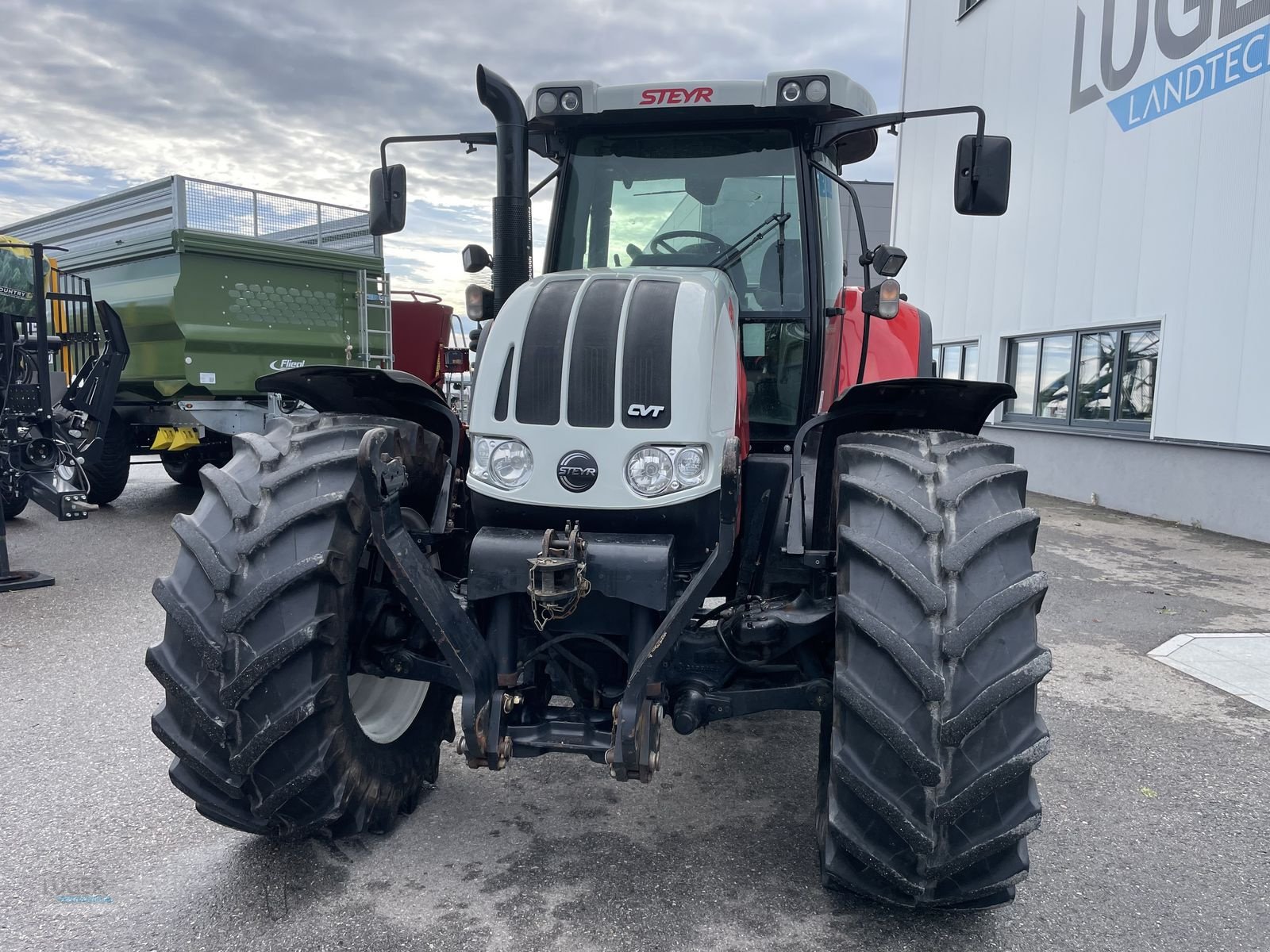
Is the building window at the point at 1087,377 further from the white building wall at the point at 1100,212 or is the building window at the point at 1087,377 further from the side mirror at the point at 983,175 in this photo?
the side mirror at the point at 983,175

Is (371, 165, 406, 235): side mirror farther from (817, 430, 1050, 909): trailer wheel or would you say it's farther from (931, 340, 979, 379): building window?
(931, 340, 979, 379): building window

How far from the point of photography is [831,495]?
2.88 m

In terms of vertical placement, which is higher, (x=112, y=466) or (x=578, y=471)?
(x=578, y=471)

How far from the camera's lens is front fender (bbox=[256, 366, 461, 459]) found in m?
2.88

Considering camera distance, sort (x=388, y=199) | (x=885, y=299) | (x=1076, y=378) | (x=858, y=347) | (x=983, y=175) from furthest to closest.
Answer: (x=1076, y=378) < (x=858, y=347) < (x=388, y=199) < (x=885, y=299) < (x=983, y=175)

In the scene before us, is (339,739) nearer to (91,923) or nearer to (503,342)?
(91,923)

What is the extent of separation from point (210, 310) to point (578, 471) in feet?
23.3

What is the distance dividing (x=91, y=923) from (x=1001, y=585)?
2.47 m

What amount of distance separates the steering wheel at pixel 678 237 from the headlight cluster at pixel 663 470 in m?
1.22

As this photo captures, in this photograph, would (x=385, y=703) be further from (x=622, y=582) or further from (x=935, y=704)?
(x=935, y=704)

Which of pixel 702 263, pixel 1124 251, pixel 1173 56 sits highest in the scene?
pixel 1173 56

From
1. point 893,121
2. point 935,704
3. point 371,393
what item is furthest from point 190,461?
point 935,704

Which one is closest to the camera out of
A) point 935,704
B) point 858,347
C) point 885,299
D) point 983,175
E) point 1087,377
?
point 935,704

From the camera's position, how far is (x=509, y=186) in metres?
3.28
